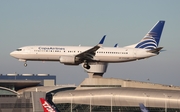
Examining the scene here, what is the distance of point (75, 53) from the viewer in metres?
108

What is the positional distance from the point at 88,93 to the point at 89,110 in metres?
8.27

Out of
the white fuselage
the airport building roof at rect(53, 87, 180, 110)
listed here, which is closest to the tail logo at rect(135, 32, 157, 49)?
the white fuselage

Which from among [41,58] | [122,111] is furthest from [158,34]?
[41,58]

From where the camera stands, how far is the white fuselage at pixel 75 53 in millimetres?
105625

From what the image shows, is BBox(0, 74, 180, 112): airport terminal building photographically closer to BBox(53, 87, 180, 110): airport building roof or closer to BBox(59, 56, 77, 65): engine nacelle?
BBox(53, 87, 180, 110): airport building roof

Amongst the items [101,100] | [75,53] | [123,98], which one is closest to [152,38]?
[123,98]

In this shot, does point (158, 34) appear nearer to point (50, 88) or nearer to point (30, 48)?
point (30, 48)

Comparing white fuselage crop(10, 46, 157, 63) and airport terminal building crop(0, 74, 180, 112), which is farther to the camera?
airport terminal building crop(0, 74, 180, 112)

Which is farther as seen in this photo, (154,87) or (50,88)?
(50,88)

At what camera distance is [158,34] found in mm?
117938

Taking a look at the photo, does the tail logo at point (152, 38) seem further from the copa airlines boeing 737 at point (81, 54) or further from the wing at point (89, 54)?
the wing at point (89, 54)

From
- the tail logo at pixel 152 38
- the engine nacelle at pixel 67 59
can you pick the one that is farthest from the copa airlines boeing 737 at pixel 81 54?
the tail logo at pixel 152 38

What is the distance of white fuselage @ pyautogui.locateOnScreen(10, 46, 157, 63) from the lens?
347 feet

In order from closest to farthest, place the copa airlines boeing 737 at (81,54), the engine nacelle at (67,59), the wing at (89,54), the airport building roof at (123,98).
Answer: the wing at (89,54) → the engine nacelle at (67,59) → the copa airlines boeing 737 at (81,54) → the airport building roof at (123,98)
